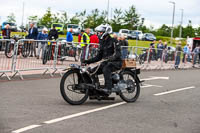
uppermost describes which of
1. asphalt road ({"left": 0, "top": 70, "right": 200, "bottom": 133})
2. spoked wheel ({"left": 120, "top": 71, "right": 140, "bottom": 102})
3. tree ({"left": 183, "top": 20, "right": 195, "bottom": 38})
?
tree ({"left": 183, "top": 20, "right": 195, "bottom": 38})

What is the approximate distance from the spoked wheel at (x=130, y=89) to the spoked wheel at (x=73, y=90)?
112 centimetres

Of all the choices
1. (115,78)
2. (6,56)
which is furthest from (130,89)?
(6,56)

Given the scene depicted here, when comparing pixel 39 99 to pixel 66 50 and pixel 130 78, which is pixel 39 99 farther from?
pixel 66 50

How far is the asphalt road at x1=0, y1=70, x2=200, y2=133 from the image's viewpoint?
6723 mm

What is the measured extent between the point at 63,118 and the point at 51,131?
115 centimetres

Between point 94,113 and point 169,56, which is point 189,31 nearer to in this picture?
point 169,56

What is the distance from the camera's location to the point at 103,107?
9062 millimetres

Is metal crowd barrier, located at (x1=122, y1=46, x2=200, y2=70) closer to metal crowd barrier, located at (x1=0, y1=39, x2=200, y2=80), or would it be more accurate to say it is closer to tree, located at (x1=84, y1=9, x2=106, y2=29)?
metal crowd barrier, located at (x1=0, y1=39, x2=200, y2=80)

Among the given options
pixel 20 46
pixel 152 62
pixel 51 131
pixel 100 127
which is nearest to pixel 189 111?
pixel 100 127

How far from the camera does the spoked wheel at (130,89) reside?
9945 millimetres

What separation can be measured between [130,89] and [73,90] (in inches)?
63.3

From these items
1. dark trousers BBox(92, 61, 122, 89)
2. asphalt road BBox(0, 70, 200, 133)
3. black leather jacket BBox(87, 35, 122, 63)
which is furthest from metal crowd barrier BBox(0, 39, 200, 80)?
dark trousers BBox(92, 61, 122, 89)

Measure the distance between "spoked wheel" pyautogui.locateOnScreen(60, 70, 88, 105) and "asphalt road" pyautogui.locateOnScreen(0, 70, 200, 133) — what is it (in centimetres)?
15

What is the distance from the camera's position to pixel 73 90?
905 cm
